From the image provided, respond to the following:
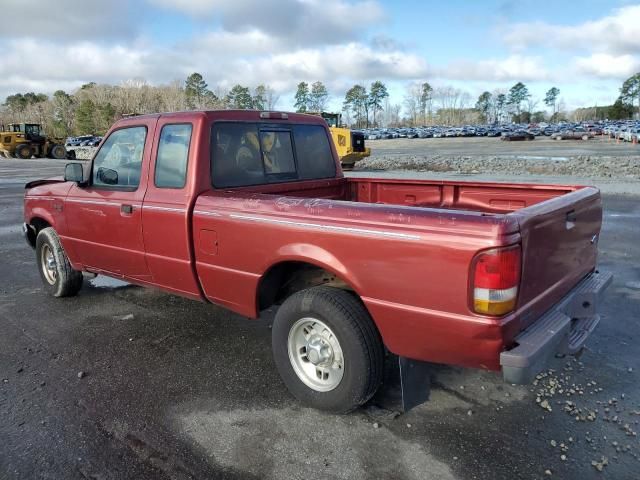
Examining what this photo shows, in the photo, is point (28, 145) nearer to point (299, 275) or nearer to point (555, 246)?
point (299, 275)

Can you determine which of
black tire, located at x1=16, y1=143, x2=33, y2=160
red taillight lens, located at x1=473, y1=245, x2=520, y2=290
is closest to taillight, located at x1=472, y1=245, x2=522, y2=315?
red taillight lens, located at x1=473, y1=245, x2=520, y2=290

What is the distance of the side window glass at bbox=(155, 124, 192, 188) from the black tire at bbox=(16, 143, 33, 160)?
39.5 m

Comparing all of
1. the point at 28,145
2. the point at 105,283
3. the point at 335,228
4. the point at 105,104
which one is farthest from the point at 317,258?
the point at 105,104

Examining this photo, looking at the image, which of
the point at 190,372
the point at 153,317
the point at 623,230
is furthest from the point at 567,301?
the point at 623,230

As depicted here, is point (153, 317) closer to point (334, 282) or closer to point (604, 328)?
point (334, 282)

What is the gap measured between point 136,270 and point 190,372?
110 cm

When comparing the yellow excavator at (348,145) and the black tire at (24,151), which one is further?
the black tire at (24,151)

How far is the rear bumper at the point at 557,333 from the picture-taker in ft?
8.81

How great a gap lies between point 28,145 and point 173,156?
3974cm

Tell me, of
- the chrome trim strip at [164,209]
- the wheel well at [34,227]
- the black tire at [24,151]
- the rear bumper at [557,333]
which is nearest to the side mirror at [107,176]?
the chrome trim strip at [164,209]

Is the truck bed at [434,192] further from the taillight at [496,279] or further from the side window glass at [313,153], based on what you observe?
the taillight at [496,279]

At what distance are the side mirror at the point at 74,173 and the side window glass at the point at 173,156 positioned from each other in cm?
107

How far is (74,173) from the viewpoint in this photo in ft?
16.2

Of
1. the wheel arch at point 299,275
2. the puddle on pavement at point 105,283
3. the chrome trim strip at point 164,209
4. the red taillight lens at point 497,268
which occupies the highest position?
the chrome trim strip at point 164,209
